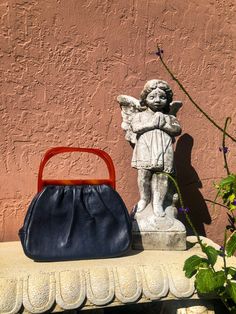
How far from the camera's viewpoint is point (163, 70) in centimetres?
149

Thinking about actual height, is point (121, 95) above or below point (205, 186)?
above

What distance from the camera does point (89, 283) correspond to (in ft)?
3.22

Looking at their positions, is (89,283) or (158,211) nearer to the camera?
(89,283)

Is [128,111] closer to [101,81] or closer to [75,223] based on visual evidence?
[101,81]

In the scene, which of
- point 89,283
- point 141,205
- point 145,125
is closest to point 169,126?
point 145,125

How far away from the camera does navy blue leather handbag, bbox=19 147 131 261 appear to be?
106cm

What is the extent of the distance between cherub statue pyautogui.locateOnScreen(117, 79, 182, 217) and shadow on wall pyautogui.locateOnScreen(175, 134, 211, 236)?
0.22 m

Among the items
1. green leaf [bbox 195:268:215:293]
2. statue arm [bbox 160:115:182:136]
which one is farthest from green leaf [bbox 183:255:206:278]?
statue arm [bbox 160:115:182:136]

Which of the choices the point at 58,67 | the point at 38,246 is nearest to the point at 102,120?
the point at 58,67

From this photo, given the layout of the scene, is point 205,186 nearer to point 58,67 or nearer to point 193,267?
point 193,267

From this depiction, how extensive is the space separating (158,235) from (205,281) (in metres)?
0.24

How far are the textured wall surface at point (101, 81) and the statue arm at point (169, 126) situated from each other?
23 cm

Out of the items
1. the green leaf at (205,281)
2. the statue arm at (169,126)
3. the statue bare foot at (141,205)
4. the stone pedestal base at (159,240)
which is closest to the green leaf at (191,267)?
the green leaf at (205,281)

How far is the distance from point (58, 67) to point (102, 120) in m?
0.25
